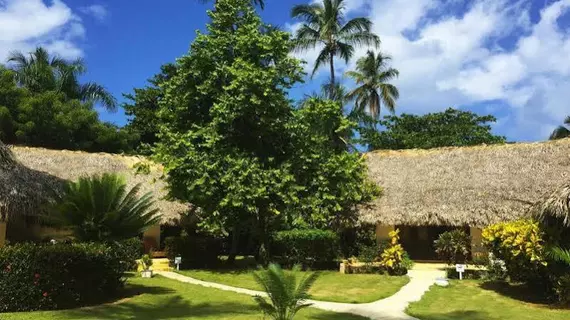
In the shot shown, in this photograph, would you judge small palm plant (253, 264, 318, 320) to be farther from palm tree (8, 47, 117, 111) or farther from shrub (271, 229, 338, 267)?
palm tree (8, 47, 117, 111)

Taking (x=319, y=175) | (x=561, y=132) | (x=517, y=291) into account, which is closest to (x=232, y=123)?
(x=319, y=175)

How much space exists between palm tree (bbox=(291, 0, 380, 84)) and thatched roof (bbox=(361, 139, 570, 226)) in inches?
432

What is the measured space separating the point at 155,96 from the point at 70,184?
65.4ft

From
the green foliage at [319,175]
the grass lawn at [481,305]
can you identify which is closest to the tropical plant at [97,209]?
the green foliage at [319,175]

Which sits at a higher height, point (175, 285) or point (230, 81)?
point (230, 81)

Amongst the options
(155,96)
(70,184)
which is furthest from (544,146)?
(155,96)

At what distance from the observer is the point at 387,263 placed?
18.0 m

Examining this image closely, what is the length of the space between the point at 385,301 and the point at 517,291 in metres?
4.17

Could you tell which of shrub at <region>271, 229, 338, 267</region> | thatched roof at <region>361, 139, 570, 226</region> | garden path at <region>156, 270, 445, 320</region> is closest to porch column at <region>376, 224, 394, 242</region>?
thatched roof at <region>361, 139, 570, 226</region>

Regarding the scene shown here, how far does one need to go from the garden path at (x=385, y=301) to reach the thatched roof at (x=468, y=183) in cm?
313

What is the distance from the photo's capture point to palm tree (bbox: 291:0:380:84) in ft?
108

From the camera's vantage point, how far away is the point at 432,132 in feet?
125

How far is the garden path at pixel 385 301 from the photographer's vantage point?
37.9 feet

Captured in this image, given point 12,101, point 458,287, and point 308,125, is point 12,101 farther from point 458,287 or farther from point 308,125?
point 458,287
